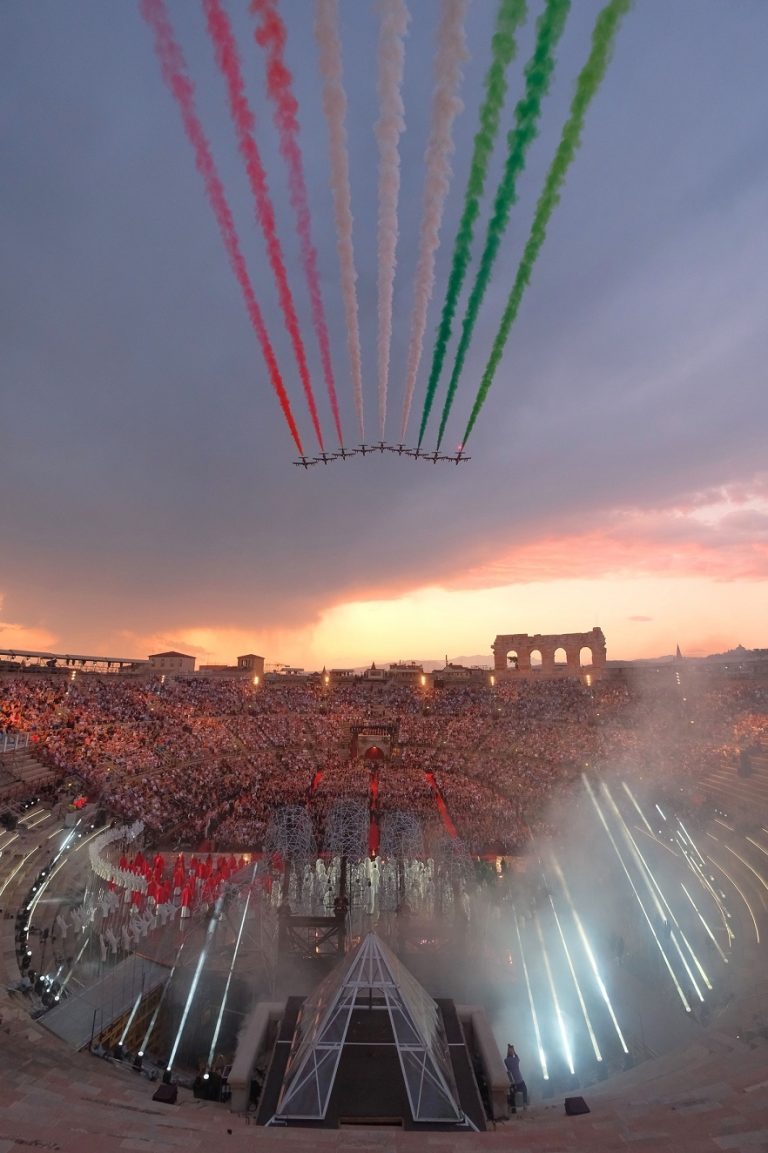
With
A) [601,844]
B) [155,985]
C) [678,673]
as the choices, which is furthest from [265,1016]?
[678,673]

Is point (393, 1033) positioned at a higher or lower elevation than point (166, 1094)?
higher

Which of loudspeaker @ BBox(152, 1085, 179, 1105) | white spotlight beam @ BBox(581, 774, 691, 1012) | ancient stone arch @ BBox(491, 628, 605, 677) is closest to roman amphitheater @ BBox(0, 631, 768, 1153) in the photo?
loudspeaker @ BBox(152, 1085, 179, 1105)

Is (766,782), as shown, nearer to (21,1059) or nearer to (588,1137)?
(588,1137)

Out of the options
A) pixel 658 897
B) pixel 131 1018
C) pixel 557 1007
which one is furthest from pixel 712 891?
pixel 131 1018

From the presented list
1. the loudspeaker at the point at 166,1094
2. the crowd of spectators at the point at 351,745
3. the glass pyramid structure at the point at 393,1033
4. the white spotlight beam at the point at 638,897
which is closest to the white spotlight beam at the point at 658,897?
the white spotlight beam at the point at 638,897

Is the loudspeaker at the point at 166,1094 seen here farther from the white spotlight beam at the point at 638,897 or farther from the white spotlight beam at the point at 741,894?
the white spotlight beam at the point at 741,894

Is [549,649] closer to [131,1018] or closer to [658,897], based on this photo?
[658,897]
